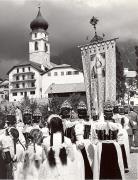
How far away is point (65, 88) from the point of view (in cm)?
7788

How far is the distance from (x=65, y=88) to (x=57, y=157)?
72.1 metres

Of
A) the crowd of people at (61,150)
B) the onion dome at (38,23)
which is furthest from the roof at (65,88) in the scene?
the crowd of people at (61,150)

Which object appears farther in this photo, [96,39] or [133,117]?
[96,39]

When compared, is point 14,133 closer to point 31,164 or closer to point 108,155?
point 31,164

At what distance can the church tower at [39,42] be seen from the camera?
320ft

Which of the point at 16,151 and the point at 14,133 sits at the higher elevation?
the point at 14,133

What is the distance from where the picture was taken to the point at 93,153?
721cm

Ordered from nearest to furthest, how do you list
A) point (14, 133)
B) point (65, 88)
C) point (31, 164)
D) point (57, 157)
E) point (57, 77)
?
point (57, 157) → point (31, 164) → point (14, 133) → point (65, 88) → point (57, 77)

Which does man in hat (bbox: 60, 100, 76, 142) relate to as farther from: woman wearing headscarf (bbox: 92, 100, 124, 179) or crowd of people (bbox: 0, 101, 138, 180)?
woman wearing headscarf (bbox: 92, 100, 124, 179)

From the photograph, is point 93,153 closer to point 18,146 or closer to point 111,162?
point 111,162

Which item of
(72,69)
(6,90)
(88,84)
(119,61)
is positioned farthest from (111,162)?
(6,90)

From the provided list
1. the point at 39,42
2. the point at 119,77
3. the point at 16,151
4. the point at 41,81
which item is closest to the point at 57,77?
the point at 41,81

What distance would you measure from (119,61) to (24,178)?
170 ft

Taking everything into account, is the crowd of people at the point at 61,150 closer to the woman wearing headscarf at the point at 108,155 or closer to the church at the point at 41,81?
the woman wearing headscarf at the point at 108,155
